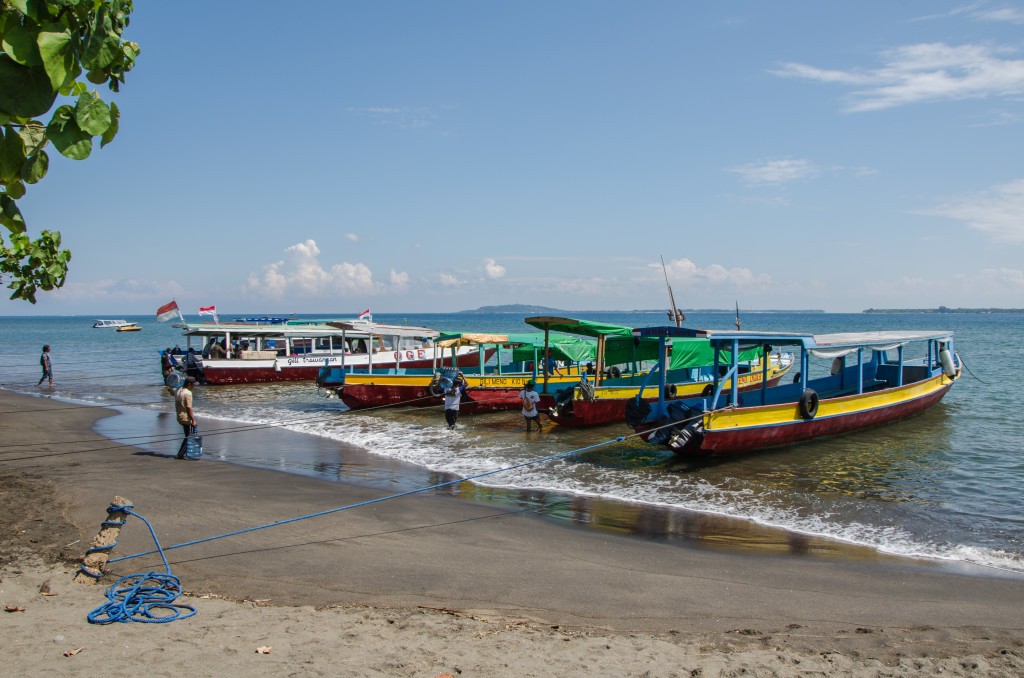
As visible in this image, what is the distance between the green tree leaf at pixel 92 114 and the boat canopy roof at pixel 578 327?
15165mm

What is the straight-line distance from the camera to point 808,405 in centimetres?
1534

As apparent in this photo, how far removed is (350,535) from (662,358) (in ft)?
29.8

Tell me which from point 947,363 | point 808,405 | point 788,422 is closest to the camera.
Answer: point 788,422

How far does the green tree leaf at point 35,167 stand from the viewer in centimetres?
294

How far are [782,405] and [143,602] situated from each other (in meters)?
13.2

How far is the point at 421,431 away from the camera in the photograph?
1847 cm

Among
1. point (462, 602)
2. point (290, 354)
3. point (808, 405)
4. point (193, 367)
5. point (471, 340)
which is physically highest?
point (471, 340)

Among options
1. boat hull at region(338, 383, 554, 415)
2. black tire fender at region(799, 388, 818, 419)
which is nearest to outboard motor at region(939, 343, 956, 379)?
black tire fender at region(799, 388, 818, 419)

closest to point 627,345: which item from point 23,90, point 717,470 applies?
point 717,470

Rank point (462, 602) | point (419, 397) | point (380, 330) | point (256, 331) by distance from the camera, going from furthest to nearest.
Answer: point (256, 331) → point (380, 330) → point (419, 397) → point (462, 602)

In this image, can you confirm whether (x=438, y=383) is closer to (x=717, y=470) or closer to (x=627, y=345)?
(x=627, y=345)

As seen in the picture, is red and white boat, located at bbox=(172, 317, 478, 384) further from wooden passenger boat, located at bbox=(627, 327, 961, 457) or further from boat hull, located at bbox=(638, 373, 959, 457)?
boat hull, located at bbox=(638, 373, 959, 457)

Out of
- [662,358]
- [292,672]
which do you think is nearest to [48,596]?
[292,672]

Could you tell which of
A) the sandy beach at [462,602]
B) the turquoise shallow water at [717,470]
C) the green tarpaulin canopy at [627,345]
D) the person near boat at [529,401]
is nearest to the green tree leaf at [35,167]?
the sandy beach at [462,602]
